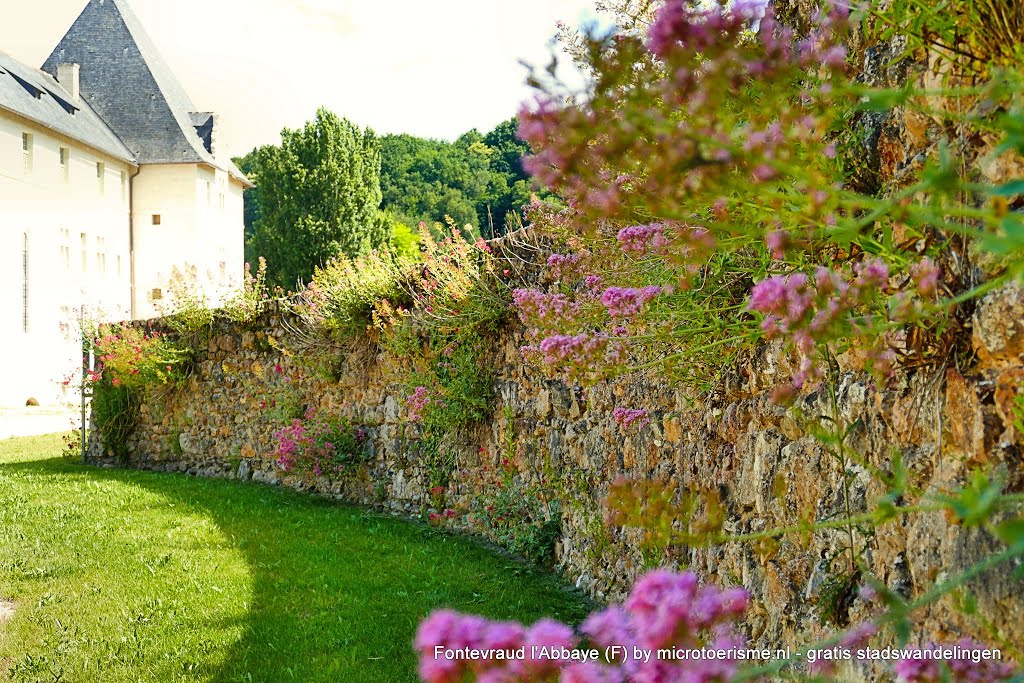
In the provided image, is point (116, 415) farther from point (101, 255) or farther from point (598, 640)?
point (101, 255)

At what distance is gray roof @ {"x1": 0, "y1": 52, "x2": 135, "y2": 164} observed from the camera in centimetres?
2412

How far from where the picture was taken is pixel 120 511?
25.8ft

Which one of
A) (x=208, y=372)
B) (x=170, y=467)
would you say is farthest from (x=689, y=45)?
(x=170, y=467)

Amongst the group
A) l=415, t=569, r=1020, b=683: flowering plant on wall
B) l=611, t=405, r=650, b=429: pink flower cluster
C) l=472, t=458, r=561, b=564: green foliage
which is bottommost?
l=472, t=458, r=561, b=564: green foliage

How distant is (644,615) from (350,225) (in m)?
33.3

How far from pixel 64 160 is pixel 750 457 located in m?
28.2

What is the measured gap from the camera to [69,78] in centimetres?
3088

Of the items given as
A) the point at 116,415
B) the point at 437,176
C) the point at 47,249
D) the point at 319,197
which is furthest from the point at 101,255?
the point at 116,415

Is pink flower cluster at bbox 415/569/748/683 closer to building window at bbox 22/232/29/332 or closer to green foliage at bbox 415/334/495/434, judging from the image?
green foliage at bbox 415/334/495/434

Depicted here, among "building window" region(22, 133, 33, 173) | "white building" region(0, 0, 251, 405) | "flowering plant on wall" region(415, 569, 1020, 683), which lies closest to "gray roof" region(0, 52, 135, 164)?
"white building" region(0, 0, 251, 405)

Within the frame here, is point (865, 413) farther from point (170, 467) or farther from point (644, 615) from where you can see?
point (170, 467)

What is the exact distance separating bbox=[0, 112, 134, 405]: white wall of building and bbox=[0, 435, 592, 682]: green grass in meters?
16.0

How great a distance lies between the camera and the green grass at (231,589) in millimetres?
4102

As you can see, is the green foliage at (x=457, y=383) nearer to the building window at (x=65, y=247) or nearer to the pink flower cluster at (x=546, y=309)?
the pink flower cluster at (x=546, y=309)
